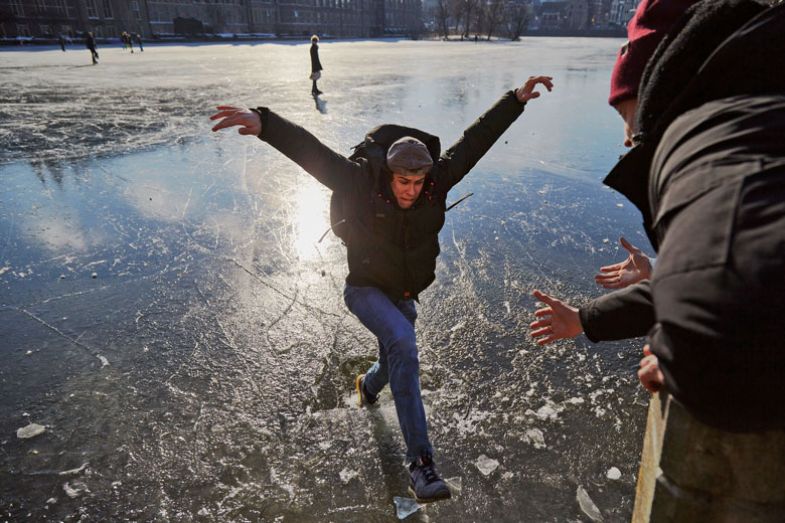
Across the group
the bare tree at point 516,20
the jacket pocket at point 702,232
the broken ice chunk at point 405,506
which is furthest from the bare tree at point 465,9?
the jacket pocket at point 702,232

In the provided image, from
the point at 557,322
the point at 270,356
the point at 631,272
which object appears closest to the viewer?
the point at 557,322

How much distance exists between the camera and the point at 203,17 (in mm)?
71375

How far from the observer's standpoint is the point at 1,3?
51.4 metres

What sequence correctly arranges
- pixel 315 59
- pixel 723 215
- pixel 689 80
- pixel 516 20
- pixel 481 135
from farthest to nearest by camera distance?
pixel 516 20, pixel 315 59, pixel 481 135, pixel 689 80, pixel 723 215

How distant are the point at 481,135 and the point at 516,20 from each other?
296 ft

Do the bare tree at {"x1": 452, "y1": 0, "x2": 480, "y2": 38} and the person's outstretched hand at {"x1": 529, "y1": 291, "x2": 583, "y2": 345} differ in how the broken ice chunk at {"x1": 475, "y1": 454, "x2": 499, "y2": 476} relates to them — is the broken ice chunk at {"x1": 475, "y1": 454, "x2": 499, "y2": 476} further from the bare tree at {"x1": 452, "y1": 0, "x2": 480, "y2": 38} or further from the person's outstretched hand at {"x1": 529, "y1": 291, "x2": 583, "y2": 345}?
the bare tree at {"x1": 452, "y1": 0, "x2": 480, "y2": 38}

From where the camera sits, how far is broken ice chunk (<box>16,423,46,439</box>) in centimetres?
279

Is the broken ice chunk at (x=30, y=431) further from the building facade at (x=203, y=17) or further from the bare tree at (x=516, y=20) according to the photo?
Answer: the bare tree at (x=516, y=20)

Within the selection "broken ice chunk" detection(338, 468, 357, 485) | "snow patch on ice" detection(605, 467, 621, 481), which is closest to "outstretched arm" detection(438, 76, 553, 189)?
"broken ice chunk" detection(338, 468, 357, 485)

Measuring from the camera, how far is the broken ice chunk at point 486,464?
256 cm

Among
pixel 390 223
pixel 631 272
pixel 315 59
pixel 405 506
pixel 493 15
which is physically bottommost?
pixel 405 506

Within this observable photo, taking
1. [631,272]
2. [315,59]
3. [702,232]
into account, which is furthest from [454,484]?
[315,59]

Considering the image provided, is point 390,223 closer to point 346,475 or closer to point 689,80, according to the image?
point 346,475

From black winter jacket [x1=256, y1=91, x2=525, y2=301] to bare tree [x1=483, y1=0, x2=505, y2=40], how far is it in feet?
292
